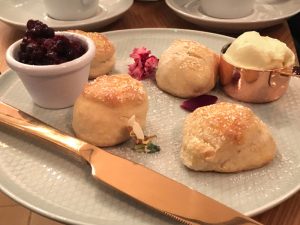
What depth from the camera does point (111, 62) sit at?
3.08 ft

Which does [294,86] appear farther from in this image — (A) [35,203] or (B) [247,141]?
(A) [35,203]

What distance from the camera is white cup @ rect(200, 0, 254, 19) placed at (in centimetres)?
115

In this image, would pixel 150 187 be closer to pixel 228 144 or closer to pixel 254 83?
pixel 228 144

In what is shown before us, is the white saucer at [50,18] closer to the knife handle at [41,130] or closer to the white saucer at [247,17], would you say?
the white saucer at [247,17]

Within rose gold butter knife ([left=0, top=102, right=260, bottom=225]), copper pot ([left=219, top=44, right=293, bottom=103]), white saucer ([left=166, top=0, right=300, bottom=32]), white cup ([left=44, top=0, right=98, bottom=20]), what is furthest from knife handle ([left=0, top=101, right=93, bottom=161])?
white saucer ([left=166, top=0, right=300, bottom=32])

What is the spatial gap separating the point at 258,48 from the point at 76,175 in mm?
406

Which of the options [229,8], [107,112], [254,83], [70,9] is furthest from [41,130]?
[229,8]

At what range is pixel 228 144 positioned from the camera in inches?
25.1

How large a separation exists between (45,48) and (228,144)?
1.28ft

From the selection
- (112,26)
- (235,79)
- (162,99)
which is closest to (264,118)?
(235,79)

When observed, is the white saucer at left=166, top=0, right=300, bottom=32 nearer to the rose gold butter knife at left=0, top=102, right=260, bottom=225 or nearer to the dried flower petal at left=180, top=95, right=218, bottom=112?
the dried flower petal at left=180, top=95, right=218, bottom=112

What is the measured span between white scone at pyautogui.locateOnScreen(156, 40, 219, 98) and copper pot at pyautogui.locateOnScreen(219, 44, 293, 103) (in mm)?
32

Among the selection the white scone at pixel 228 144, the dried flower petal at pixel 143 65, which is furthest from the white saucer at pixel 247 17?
the white scone at pixel 228 144

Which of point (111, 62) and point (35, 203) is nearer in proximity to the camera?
point (35, 203)
